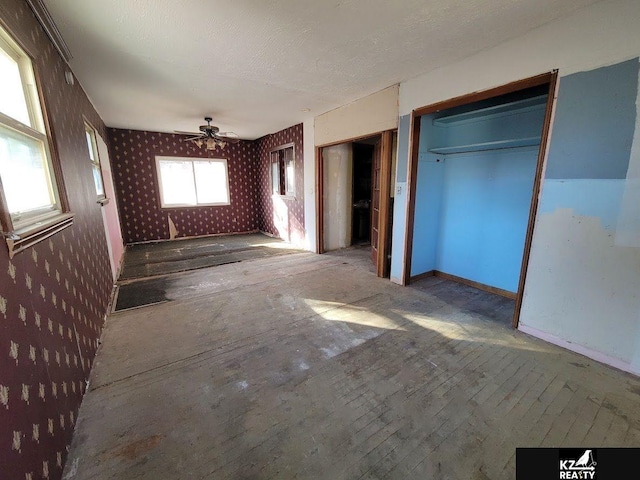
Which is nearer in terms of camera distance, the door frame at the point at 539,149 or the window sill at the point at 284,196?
the door frame at the point at 539,149

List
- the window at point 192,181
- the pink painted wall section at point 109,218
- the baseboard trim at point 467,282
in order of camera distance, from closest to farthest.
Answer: the baseboard trim at point 467,282
the pink painted wall section at point 109,218
the window at point 192,181

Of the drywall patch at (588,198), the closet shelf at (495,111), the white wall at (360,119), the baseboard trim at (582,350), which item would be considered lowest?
the baseboard trim at (582,350)

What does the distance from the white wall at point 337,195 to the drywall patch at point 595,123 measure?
3.60 metres

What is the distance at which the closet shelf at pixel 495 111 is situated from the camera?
8.63 ft

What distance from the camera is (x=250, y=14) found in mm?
1891

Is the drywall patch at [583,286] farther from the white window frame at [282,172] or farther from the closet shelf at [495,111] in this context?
the white window frame at [282,172]

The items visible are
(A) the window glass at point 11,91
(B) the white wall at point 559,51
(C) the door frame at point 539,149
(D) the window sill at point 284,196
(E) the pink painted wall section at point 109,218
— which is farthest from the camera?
(D) the window sill at point 284,196

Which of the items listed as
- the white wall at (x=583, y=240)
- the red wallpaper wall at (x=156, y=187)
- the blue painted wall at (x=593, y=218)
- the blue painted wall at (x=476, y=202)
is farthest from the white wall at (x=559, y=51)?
the red wallpaper wall at (x=156, y=187)

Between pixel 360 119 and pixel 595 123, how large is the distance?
2.57 meters

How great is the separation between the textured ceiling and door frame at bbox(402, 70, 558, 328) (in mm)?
385

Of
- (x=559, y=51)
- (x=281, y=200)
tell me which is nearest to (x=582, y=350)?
(x=559, y=51)

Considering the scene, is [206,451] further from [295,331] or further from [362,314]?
[362,314]

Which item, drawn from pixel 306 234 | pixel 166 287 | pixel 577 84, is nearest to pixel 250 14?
pixel 577 84

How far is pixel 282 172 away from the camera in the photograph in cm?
627
